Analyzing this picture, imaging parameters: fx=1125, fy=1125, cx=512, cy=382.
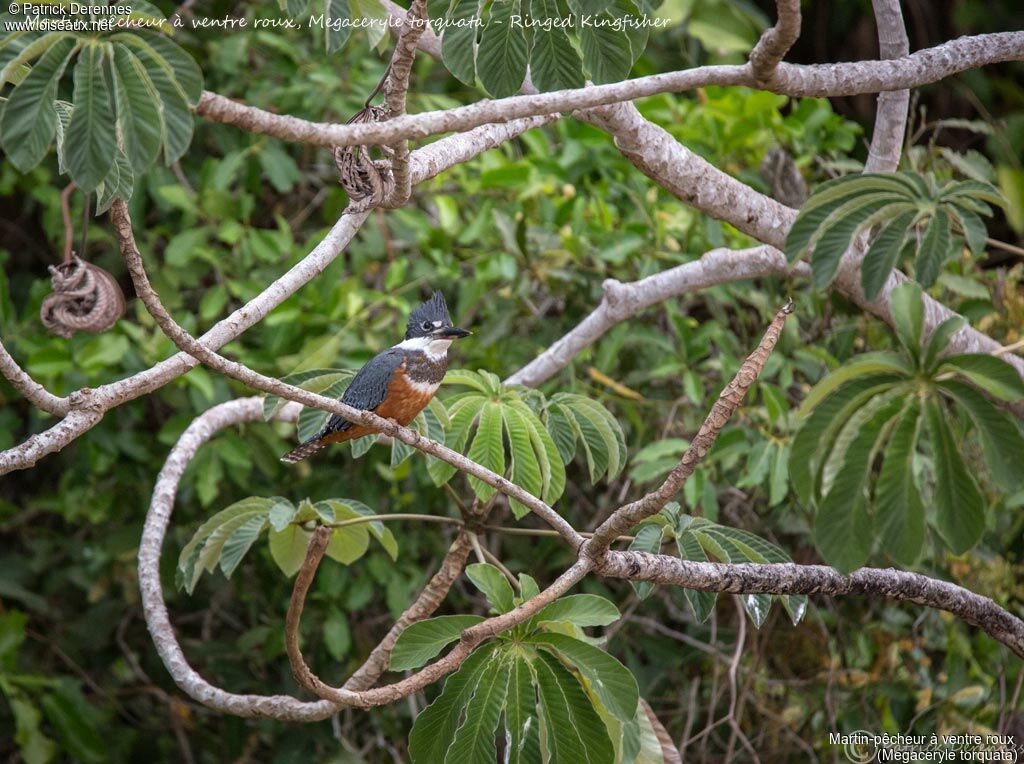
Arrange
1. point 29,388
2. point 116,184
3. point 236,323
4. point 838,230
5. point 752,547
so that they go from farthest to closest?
point 752,547
point 236,323
point 29,388
point 116,184
point 838,230

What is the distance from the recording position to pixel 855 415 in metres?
1.63

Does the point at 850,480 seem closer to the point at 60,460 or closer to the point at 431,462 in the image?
the point at 431,462

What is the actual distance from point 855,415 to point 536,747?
86 centimetres

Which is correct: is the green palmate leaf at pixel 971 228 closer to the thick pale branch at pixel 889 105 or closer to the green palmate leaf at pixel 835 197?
the green palmate leaf at pixel 835 197

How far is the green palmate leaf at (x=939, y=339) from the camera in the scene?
156 cm

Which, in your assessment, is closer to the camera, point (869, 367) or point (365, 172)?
point (869, 367)

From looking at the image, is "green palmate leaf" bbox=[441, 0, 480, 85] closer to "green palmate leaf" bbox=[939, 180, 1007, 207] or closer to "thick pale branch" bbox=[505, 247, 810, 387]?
"green palmate leaf" bbox=[939, 180, 1007, 207]

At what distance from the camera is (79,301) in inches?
105

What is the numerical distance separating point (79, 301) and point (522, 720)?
1457mm

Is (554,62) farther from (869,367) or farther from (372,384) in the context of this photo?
(372,384)

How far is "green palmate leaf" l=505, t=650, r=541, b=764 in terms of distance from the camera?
2.02m

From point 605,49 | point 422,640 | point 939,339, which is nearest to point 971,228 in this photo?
point 939,339

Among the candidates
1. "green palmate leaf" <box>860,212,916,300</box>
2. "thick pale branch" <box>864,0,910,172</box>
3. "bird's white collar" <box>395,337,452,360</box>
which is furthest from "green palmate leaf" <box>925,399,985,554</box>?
"bird's white collar" <box>395,337,452,360</box>

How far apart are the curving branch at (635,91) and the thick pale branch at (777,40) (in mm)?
24
